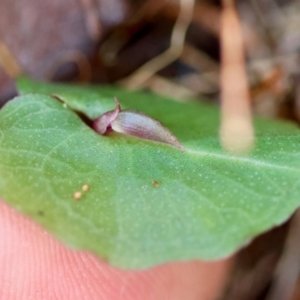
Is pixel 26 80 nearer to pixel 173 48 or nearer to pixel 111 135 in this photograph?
pixel 111 135

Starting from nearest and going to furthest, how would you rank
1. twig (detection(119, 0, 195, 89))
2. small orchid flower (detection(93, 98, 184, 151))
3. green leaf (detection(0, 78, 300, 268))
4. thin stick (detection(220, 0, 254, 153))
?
green leaf (detection(0, 78, 300, 268)) < small orchid flower (detection(93, 98, 184, 151)) < thin stick (detection(220, 0, 254, 153)) < twig (detection(119, 0, 195, 89))

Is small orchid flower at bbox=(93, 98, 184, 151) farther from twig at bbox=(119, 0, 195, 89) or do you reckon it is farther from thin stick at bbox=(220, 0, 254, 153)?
twig at bbox=(119, 0, 195, 89)

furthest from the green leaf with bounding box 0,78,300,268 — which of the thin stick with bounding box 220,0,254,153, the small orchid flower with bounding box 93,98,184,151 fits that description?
the thin stick with bounding box 220,0,254,153

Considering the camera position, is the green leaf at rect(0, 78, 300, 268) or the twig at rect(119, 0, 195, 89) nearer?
the green leaf at rect(0, 78, 300, 268)

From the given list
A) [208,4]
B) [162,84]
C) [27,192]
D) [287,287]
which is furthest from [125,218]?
[208,4]

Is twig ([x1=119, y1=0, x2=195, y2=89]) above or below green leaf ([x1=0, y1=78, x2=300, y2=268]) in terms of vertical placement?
below

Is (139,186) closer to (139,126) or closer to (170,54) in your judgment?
(139,126)

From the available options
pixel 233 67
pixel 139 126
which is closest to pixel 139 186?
pixel 139 126

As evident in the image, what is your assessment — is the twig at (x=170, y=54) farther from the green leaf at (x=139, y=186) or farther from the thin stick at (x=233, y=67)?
the green leaf at (x=139, y=186)
